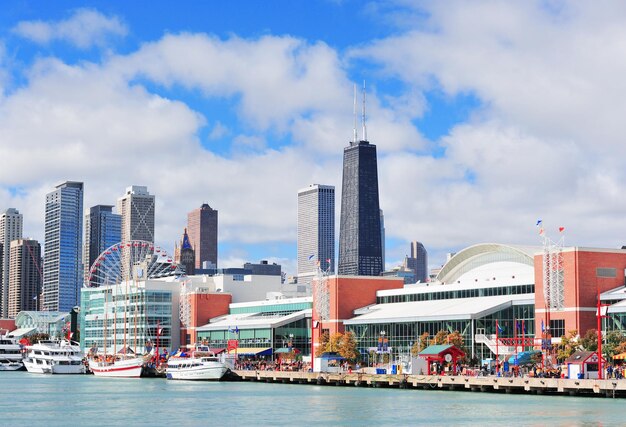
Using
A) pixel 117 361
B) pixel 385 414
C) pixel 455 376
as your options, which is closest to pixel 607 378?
pixel 455 376

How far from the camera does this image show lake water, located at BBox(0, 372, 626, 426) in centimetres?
8362

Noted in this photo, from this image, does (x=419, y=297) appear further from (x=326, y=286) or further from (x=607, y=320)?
(x=607, y=320)

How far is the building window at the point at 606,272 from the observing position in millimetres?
129125

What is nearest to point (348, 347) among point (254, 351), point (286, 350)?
point (286, 350)

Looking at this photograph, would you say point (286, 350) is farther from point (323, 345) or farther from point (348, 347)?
point (348, 347)

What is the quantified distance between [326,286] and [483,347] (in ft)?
132

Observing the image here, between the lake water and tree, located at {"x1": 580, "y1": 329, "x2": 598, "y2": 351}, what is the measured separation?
15.5 m

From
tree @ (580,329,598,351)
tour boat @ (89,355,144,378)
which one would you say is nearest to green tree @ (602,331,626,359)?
tree @ (580,329,598,351)

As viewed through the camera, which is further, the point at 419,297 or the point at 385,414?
the point at 419,297

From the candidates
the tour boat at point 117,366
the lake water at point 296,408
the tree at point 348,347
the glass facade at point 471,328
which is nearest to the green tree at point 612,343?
the glass facade at point 471,328

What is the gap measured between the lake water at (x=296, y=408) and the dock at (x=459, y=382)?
5.14 feet

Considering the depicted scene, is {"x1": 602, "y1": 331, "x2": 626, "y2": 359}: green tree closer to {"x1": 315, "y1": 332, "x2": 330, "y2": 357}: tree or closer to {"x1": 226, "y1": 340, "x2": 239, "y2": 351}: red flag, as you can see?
{"x1": 315, "y1": 332, "x2": 330, "y2": 357}: tree

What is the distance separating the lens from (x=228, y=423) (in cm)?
8344

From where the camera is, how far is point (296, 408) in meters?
96.6
